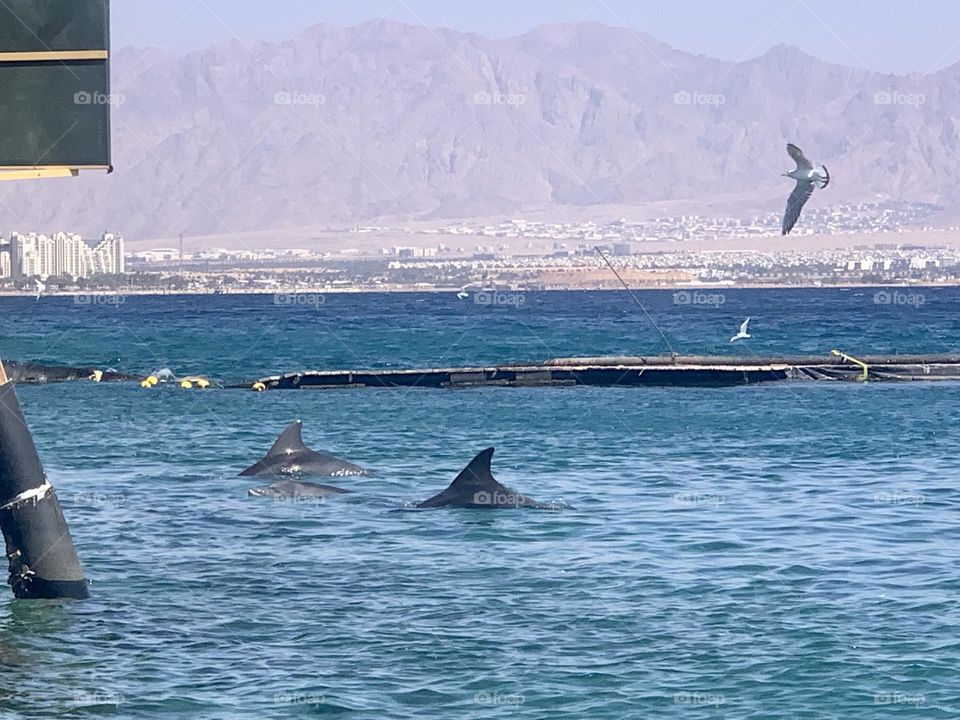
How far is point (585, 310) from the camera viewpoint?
192 m

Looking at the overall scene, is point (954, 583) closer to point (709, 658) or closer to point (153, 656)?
point (709, 658)

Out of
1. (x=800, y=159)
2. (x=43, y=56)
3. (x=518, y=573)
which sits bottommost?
(x=518, y=573)

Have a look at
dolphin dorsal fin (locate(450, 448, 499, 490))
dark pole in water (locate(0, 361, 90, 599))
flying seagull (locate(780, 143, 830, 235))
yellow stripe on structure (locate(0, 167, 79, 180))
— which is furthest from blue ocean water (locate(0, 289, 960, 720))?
flying seagull (locate(780, 143, 830, 235))

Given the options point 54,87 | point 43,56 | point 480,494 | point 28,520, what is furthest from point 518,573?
point 43,56

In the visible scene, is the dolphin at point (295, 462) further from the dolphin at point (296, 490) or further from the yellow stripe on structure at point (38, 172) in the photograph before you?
the yellow stripe on structure at point (38, 172)

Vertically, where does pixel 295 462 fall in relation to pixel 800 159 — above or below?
below

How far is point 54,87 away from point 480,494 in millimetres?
12571

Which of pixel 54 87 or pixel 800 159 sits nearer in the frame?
pixel 54 87

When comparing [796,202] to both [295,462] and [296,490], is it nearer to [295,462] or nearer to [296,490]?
[295,462]

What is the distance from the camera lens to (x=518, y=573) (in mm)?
22047

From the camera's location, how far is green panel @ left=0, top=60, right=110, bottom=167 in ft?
54.0

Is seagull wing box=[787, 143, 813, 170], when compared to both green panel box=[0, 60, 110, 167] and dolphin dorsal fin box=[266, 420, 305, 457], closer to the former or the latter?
dolphin dorsal fin box=[266, 420, 305, 457]

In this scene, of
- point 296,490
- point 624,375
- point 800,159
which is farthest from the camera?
point 624,375

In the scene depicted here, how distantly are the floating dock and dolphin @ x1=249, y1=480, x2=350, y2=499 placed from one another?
27.1 meters
